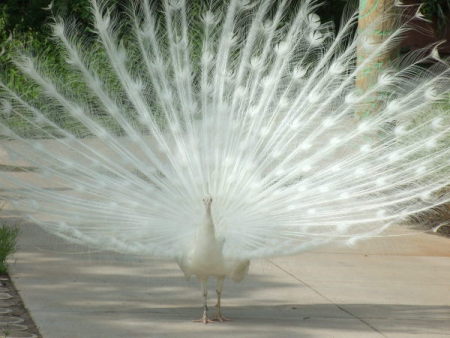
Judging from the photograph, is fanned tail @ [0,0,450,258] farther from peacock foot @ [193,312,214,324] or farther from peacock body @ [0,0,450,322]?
peacock foot @ [193,312,214,324]

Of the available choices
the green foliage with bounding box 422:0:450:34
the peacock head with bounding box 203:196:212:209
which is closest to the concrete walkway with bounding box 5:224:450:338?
the peacock head with bounding box 203:196:212:209

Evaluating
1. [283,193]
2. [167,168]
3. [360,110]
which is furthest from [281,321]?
[360,110]

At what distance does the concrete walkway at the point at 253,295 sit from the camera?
5.90m

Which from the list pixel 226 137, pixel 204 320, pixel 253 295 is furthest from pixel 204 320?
pixel 226 137

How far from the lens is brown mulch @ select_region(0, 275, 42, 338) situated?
5.54m

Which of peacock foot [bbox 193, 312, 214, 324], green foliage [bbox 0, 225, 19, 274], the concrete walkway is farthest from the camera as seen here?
green foliage [bbox 0, 225, 19, 274]

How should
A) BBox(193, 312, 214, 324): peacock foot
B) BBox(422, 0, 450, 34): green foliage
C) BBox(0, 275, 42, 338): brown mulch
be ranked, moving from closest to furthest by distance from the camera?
BBox(0, 275, 42, 338): brown mulch → BBox(193, 312, 214, 324): peacock foot → BBox(422, 0, 450, 34): green foliage

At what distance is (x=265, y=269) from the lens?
760 cm

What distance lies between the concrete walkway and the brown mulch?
0.19ft

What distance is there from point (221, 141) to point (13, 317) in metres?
1.74

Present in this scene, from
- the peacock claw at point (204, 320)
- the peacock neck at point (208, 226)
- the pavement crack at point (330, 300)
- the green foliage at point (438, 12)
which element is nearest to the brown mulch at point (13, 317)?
the peacock claw at point (204, 320)

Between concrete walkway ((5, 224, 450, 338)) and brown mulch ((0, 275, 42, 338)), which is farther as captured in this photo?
concrete walkway ((5, 224, 450, 338))

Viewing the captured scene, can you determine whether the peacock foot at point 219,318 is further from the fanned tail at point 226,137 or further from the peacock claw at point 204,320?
the fanned tail at point 226,137

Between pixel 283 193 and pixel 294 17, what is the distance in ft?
5.62
